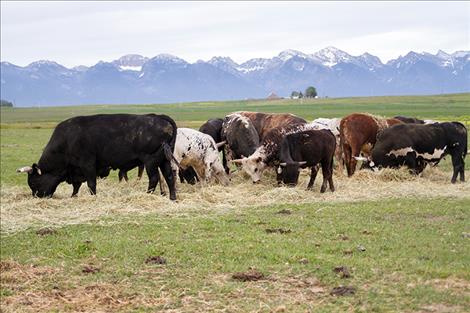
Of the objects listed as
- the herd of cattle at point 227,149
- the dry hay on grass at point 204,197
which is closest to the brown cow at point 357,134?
the herd of cattle at point 227,149

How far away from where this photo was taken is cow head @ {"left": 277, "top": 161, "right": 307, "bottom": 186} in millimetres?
14539

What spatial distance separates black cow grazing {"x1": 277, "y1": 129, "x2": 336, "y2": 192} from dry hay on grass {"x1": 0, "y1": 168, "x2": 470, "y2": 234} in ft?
1.19

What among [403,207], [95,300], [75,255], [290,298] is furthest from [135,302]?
[403,207]

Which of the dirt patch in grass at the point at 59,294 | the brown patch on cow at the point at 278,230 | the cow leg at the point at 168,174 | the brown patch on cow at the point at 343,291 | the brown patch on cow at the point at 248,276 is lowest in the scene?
the dirt patch in grass at the point at 59,294

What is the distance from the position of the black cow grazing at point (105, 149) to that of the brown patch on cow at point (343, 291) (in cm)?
715

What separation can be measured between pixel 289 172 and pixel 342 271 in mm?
6917

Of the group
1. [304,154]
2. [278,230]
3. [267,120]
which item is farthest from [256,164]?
[278,230]

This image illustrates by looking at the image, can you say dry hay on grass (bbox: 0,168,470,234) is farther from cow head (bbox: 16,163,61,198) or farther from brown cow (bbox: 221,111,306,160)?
brown cow (bbox: 221,111,306,160)

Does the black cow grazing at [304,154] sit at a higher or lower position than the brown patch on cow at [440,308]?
higher

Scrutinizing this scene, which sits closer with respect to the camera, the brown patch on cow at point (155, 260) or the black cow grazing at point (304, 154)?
the brown patch on cow at point (155, 260)

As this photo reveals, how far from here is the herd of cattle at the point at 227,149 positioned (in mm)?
14219

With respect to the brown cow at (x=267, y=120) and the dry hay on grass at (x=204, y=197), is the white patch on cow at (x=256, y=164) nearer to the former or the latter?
the dry hay on grass at (x=204, y=197)

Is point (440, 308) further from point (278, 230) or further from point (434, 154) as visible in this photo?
point (434, 154)

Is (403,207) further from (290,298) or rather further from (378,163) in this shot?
(290,298)
